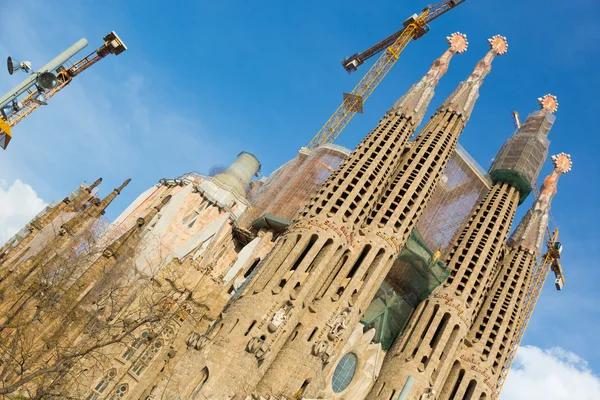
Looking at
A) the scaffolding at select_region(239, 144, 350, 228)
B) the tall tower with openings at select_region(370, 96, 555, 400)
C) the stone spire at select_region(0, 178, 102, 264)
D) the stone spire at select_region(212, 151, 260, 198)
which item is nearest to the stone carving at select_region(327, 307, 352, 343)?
the tall tower with openings at select_region(370, 96, 555, 400)

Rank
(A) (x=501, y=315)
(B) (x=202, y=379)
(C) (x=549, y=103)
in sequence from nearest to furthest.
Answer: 1. (B) (x=202, y=379)
2. (A) (x=501, y=315)
3. (C) (x=549, y=103)

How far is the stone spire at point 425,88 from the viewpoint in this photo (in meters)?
41.7

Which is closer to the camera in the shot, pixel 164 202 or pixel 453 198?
pixel 164 202

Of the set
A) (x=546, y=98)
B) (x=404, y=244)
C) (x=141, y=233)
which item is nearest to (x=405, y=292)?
(x=404, y=244)

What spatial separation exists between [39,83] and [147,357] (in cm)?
1644

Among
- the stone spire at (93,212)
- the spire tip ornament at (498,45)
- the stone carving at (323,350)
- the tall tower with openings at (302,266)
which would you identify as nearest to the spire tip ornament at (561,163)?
the spire tip ornament at (498,45)

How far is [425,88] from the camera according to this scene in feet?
142

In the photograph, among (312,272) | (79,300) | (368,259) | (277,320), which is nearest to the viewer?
(277,320)

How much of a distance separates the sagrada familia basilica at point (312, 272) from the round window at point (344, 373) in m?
0.09

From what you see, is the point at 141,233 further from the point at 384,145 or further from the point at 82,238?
the point at 384,145

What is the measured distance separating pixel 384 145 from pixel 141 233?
59.1ft

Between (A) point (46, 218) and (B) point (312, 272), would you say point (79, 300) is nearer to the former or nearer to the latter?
(B) point (312, 272)

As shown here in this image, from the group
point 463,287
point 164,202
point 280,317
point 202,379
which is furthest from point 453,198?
point 202,379

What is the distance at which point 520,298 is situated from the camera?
43500 mm
